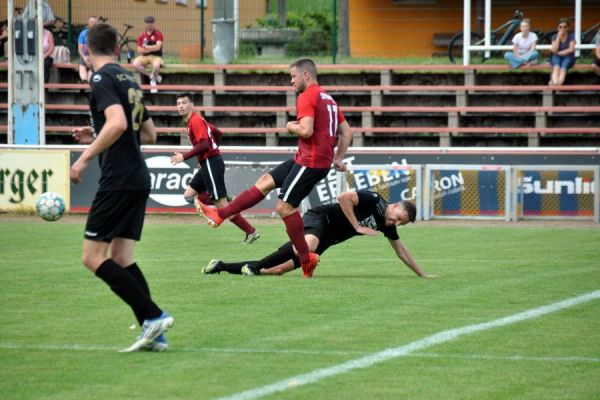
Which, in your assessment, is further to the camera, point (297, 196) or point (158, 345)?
point (297, 196)

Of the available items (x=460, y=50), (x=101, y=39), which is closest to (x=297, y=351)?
(x=101, y=39)

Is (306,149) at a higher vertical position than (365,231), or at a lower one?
higher

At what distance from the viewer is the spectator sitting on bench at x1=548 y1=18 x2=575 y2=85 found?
26.8 metres

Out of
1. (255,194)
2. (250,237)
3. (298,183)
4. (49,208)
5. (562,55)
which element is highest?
(562,55)

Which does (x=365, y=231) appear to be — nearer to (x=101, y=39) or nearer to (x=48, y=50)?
(x=101, y=39)

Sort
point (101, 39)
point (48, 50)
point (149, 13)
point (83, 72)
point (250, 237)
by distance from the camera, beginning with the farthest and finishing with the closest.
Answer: point (149, 13) < point (83, 72) < point (48, 50) < point (250, 237) < point (101, 39)

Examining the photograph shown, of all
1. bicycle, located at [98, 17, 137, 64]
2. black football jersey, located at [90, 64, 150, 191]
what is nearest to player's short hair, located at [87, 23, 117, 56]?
black football jersey, located at [90, 64, 150, 191]

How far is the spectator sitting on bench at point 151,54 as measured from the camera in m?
28.7

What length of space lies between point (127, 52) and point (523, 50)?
10964 mm

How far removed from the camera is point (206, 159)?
1722cm

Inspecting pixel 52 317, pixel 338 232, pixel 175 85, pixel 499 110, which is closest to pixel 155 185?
pixel 175 85

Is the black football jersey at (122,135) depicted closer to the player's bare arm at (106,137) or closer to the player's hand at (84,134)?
the player's bare arm at (106,137)

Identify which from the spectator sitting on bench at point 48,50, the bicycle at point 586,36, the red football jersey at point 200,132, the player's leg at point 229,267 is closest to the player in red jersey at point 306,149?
the player's leg at point 229,267

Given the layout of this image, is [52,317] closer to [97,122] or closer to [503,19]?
[97,122]
